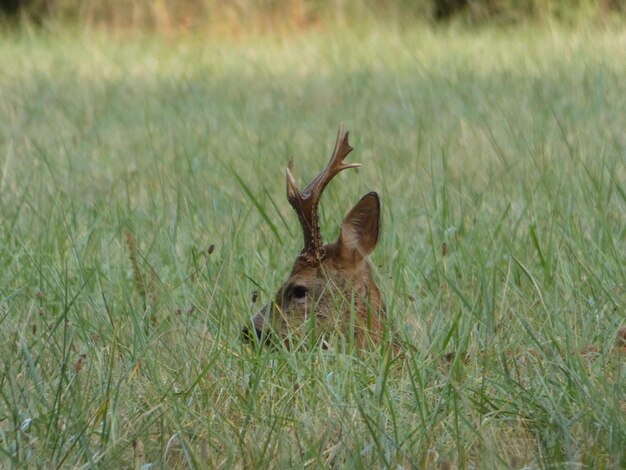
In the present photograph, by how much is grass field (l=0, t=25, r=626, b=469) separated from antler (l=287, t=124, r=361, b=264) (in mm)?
235

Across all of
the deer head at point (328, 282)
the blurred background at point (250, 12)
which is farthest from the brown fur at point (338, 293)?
the blurred background at point (250, 12)

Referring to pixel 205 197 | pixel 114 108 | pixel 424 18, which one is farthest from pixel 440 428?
pixel 424 18

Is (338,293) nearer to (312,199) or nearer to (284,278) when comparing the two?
(312,199)

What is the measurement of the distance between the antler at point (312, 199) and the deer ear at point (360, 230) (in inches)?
2.5

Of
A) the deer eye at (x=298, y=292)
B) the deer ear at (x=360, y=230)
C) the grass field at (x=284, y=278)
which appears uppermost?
the deer ear at (x=360, y=230)

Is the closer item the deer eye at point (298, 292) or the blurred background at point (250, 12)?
the deer eye at point (298, 292)

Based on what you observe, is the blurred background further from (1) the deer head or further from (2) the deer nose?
(2) the deer nose

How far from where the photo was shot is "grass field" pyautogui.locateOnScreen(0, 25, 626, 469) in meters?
2.49

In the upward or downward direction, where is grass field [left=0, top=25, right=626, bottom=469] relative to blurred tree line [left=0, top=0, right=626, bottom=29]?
upward

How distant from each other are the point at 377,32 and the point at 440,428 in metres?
8.67

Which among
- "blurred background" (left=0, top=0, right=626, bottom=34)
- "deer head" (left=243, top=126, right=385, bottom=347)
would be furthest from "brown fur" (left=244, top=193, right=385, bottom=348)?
"blurred background" (left=0, top=0, right=626, bottom=34)

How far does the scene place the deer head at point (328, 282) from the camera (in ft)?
9.77

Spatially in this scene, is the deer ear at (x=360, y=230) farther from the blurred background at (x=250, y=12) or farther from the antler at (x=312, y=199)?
the blurred background at (x=250, y=12)

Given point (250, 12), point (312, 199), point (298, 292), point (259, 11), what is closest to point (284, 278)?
point (298, 292)
